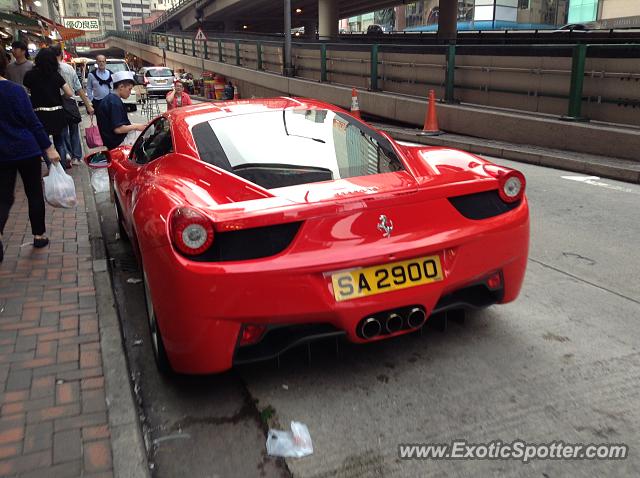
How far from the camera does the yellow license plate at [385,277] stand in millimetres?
2666

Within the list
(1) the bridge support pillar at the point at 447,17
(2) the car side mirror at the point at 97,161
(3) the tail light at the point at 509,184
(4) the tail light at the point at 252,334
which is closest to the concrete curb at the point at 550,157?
(3) the tail light at the point at 509,184

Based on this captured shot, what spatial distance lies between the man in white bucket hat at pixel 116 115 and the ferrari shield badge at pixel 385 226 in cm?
460

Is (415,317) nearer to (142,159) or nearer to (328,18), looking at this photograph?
(142,159)

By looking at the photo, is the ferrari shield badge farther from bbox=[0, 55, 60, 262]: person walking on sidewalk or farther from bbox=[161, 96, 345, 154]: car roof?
bbox=[0, 55, 60, 262]: person walking on sidewalk

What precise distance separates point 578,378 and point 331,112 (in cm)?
224

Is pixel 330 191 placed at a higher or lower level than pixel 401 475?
higher

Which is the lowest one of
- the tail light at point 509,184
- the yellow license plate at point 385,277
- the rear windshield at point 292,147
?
the yellow license plate at point 385,277

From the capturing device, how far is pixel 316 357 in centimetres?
327

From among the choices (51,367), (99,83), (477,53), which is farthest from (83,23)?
(51,367)

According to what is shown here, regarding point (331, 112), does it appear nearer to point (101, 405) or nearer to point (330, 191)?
point (330, 191)

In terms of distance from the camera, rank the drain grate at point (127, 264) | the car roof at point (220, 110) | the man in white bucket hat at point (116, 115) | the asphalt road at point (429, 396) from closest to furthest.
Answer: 1. the asphalt road at point (429, 396)
2. the car roof at point (220, 110)
3. the drain grate at point (127, 264)
4. the man in white bucket hat at point (116, 115)

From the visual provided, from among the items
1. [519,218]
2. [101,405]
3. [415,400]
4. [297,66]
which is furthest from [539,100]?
[297,66]

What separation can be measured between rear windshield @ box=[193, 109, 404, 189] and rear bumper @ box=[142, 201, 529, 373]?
2.10 feet

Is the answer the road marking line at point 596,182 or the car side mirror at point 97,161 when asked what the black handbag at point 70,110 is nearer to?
the car side mirror at point 97,161
